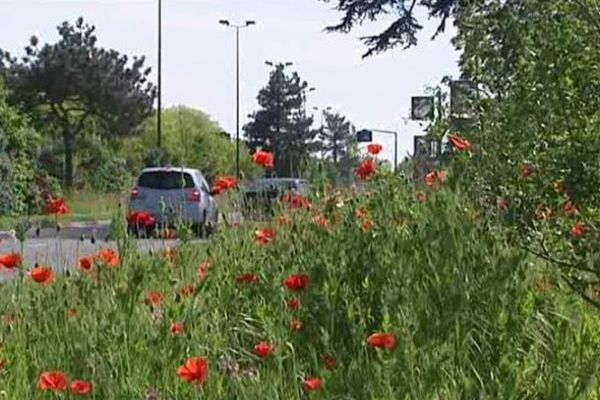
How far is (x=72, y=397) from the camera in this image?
13.5 ft

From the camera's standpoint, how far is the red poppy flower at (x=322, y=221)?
19.7 ft

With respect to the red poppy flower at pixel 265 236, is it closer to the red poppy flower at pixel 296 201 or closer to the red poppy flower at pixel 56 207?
the red poppy flower at pixel 296 201

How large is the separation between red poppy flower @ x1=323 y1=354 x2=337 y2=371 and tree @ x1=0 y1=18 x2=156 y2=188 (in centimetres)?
5093

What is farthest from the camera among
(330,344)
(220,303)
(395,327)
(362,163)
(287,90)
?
(287,90)

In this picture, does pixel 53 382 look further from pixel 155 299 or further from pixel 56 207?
pixel 56 207

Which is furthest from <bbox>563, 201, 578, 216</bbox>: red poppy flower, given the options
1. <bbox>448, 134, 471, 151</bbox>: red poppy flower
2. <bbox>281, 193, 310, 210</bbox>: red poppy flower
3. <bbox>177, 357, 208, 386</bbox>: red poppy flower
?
<bbox>177, 357, 208, 386</bbox>: red poppy flower

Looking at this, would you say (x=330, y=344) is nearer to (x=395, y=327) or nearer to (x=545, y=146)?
(x=395, y=327)

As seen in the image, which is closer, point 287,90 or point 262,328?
point 262,328

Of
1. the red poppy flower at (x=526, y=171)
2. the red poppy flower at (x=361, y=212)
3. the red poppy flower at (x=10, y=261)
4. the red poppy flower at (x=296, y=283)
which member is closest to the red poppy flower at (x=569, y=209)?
the red poppy flower at (x=526, y=171)

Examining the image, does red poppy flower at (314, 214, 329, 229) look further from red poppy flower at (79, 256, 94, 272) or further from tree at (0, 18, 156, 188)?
tree at (0, 18, 156, 188)

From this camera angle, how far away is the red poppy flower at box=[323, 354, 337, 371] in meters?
4.29

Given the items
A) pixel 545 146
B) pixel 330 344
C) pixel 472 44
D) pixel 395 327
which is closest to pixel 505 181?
pixel 545 146

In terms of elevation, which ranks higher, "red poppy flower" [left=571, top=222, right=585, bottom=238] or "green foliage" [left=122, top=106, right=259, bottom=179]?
"green foliage" [left=122, top=106, right=259, bottom=179]

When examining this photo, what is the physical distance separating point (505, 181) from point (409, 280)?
1235 millimetres
